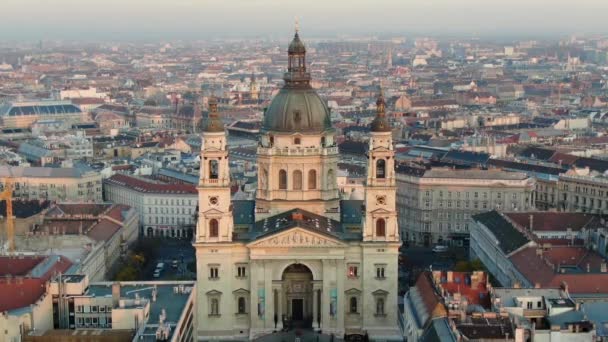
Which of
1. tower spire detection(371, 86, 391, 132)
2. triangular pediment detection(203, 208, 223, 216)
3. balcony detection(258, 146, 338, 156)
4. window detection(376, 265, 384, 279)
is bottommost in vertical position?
window detection(376, 265, 384, 279)

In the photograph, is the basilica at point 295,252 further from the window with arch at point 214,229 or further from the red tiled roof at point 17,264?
the red tiled roof at point 17,264

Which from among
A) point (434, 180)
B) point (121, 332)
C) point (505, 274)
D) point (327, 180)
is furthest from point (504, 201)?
point (121, 332)

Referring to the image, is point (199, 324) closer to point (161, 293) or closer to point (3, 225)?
point (161, 293)

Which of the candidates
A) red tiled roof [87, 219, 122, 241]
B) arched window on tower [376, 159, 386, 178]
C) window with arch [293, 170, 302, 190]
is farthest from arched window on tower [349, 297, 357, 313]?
red tiled roof [87, 219, 122, 241]

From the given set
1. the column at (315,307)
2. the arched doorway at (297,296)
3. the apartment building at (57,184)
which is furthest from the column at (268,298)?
the apartment building at (57,184)

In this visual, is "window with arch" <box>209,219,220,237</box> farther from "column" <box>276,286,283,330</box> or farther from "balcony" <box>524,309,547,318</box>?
"balcony" <box>524,309,547,318</box>

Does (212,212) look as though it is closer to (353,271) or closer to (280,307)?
(280,307)
